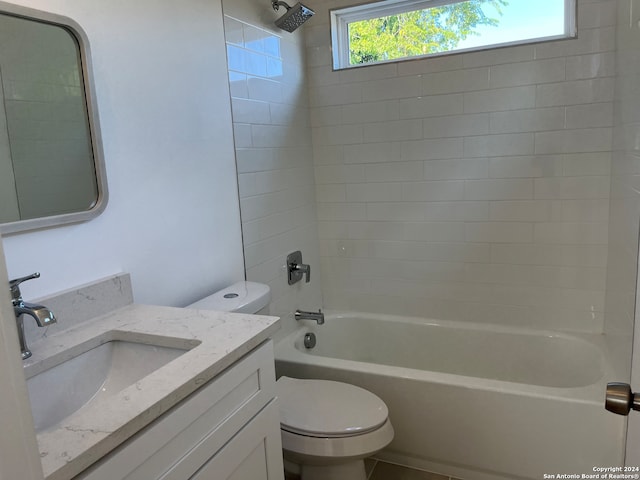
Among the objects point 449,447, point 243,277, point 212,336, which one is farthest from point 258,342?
point 449,447

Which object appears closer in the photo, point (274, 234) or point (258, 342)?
point (258, 342)

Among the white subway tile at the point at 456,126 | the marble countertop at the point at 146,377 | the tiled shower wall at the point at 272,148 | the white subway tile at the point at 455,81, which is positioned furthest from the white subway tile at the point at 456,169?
the marble countertop at the point at 146,377

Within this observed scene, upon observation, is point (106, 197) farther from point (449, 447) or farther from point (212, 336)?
point (449, 447)

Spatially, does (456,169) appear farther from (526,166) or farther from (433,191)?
(526,166)

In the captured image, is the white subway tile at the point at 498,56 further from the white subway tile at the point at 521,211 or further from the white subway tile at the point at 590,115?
the white subway tile at the point at 521,211

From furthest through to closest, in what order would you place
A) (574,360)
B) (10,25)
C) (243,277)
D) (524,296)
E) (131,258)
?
(524,296), (574,360), (243,277), (131,258), (10,25)

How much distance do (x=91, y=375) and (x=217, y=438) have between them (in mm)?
403

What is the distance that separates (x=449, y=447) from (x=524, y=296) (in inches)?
37.4

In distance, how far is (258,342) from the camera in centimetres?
121

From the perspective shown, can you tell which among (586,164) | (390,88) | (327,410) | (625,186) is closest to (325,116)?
(390,88)

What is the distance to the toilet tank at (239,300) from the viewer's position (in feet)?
5.59

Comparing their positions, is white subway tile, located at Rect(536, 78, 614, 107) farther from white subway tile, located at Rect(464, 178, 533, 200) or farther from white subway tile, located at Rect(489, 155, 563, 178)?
white subway tile, located at Rect(464, 178, 533, 200)

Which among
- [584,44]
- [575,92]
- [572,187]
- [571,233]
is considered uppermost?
[584,44]

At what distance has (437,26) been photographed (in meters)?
2.49
